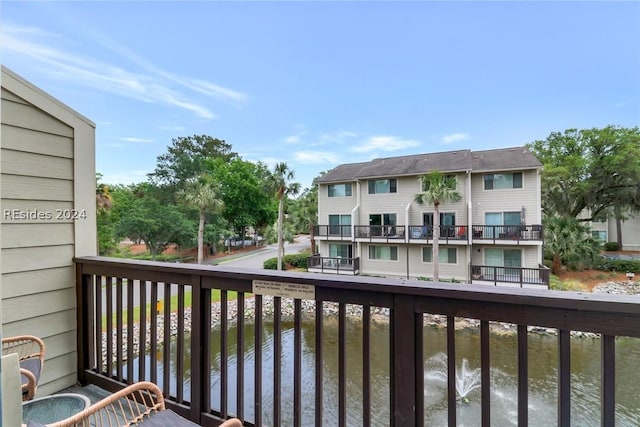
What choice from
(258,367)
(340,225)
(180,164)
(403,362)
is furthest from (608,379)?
(180,164)

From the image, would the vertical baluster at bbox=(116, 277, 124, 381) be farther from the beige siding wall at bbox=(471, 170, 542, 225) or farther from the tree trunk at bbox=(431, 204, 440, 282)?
the beige siding wall at bbox=(471, 170, 542, 225)

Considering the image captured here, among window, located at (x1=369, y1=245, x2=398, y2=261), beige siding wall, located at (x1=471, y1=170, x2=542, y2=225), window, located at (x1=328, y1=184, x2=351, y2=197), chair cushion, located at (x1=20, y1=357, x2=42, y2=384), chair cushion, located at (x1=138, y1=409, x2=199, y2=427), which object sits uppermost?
window, located at (x1=328, y1=184, x2=351, y2=197)

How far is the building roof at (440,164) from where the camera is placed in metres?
8.81

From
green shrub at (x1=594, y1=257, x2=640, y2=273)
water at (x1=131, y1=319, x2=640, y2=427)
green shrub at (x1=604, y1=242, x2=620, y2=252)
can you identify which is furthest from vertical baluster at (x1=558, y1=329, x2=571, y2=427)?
green shrub at (x1=604, y1=242, x2=620, y2=252)

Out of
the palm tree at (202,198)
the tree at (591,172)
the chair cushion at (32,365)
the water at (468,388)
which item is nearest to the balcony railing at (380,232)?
the water at (468,388)

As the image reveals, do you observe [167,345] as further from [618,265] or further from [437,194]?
[437,194]

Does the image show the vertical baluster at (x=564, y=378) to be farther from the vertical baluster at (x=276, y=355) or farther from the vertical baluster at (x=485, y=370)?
the vertical baluster at (x=276, y=355)

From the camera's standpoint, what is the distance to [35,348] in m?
1.71

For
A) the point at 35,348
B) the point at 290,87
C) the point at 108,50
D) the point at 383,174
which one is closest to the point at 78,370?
the point at 35,348

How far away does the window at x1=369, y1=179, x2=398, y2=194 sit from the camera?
10141 millimetres

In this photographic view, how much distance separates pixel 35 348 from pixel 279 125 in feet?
38.7

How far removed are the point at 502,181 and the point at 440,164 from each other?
1817 millimetres

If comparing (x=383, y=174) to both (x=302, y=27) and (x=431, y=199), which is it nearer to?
(x=431, y=199)

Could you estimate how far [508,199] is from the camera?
8680mm
